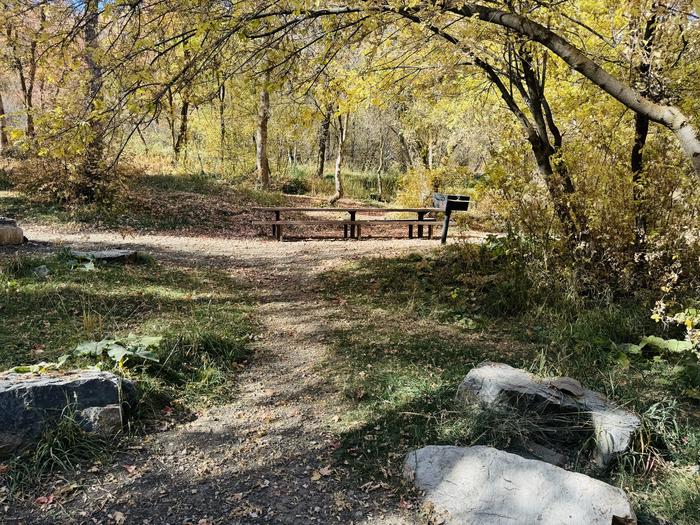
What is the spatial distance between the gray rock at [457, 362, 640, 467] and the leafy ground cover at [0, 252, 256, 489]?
189 centimetres

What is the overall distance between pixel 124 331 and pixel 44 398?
167 cm

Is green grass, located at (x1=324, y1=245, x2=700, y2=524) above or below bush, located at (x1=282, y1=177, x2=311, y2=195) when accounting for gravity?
below

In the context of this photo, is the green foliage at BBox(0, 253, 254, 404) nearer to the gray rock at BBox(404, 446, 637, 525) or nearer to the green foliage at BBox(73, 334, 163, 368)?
the green foliage at BBox(73, 334, 163, 368)

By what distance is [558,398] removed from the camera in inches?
132

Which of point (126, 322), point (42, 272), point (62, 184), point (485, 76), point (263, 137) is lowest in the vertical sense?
point (126, 322)

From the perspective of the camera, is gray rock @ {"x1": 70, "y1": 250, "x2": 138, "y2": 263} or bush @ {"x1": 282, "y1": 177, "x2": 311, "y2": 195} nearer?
gray rock @ {"x1": 70, "y1": 250, "x2": 138, "y2": 263}

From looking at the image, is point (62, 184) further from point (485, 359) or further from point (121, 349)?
point (485, 359)

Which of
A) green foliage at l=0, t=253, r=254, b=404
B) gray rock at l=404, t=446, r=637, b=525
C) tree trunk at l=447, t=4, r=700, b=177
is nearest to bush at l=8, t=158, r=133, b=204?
green foliage at l=0, t=253, r=254, b=404

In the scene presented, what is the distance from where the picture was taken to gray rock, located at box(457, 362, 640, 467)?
305cm

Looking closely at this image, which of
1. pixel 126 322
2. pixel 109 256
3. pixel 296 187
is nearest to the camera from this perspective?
pixel 126 322

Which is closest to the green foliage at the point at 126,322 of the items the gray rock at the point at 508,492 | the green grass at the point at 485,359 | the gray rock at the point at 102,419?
the gray rock at the point at 102,419

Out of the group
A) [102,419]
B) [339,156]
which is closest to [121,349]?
[102,419]

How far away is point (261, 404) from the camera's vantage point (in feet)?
12.5

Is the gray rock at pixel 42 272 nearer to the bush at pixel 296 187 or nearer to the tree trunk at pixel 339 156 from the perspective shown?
the tree trunk at pixel 339 156
